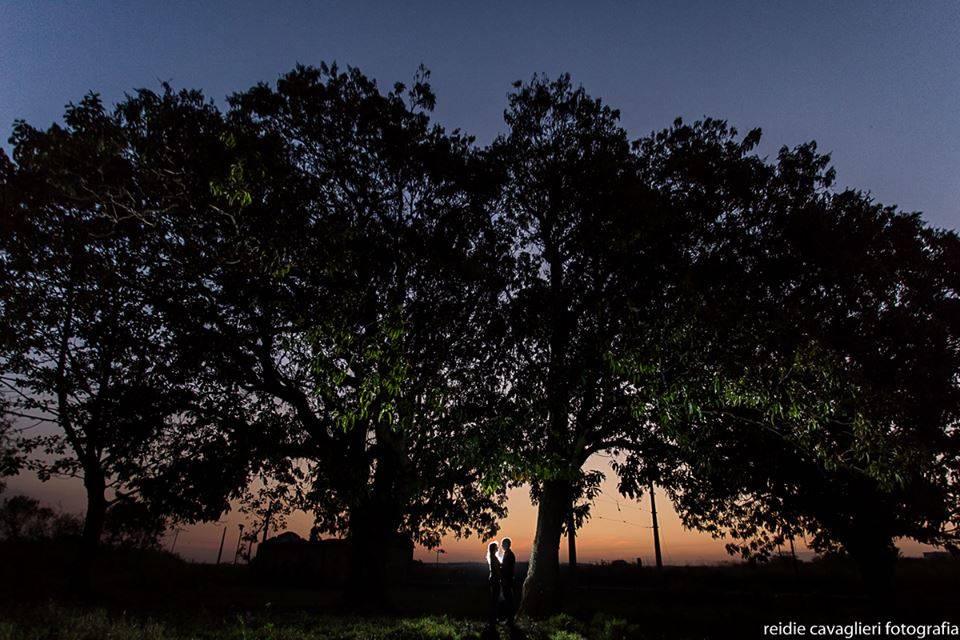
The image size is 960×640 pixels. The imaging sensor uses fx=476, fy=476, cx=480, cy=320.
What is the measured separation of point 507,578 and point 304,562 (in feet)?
124

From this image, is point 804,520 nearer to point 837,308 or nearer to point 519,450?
point 837,308

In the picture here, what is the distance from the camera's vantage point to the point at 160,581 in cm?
3050

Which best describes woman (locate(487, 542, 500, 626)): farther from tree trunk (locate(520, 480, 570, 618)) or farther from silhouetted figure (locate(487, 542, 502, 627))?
tree trunk (locate(520, 480, 570, 618))

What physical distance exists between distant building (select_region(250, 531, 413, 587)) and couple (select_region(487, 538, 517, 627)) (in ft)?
101

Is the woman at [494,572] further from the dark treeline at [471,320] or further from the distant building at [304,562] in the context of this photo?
the distant building at [304,562]

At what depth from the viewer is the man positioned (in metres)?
12.0

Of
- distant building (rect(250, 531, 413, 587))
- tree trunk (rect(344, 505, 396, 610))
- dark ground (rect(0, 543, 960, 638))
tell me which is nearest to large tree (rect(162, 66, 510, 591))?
tree trunk (rect(344, 505, 396, 610))

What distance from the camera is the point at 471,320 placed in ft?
48.3

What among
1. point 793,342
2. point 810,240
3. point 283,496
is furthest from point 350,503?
point 810,240

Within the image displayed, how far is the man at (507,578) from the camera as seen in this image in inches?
471

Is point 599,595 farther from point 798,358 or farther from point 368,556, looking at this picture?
point 798,358

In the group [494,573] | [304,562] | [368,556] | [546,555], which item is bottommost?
[304,562]

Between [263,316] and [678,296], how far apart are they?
11.9 metres

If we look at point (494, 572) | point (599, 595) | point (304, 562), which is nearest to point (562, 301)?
point (494, 572)
